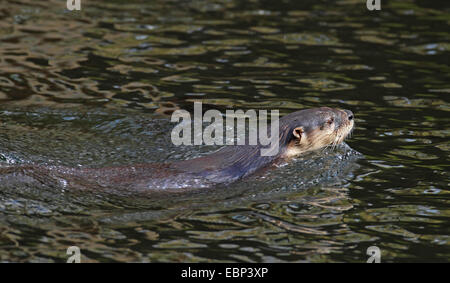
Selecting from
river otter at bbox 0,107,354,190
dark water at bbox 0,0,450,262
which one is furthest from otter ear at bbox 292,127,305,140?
dark water at bbox 0,0,450,262

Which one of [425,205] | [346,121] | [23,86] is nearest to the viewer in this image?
[425,205]

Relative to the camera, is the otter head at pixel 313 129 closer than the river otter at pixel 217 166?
No

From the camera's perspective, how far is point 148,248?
559 centimetres

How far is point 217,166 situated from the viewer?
689 cm

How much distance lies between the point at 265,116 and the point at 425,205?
2.67m

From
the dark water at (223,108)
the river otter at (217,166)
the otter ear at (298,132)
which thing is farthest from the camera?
the otter ear at (298,132)

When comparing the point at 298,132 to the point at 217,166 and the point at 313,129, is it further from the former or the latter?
the point at 217,166

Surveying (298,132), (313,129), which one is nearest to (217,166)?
(298,132)

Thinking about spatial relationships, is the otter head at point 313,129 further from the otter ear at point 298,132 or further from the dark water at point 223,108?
the dark water at point 223,108

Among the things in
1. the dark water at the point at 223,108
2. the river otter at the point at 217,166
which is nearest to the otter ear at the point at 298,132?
the river otter at the point at 217,166

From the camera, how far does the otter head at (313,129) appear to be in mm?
7418
